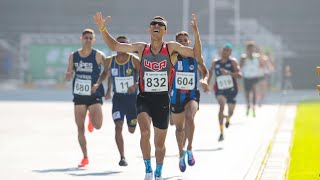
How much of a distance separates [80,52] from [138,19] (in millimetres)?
46475

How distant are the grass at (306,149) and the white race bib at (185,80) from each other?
1734 millimetres

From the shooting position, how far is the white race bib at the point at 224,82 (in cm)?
1817

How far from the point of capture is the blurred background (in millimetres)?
51531

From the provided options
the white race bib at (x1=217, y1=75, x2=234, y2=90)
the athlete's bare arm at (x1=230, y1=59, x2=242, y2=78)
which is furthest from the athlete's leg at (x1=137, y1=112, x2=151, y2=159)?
the white race bib at (x1=217, y1=75, x2=234, y2=90)

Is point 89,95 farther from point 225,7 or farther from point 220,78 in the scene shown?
point 225,7

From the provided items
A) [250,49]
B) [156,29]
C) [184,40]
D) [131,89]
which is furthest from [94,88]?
[250,49]

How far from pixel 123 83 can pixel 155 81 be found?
279 cm

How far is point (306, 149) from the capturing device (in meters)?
15.2

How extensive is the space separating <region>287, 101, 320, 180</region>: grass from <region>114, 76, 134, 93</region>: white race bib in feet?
7.99

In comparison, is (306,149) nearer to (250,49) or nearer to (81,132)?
(81,132)

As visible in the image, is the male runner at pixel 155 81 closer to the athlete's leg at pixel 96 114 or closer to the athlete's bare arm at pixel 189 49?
the athlete's bare arm at pixel 189 49

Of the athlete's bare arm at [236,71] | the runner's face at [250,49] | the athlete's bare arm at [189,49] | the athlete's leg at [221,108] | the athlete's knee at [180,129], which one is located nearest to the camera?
the athlete's bare arm at [189,49]

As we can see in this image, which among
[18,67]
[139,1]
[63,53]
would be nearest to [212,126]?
[63,53]

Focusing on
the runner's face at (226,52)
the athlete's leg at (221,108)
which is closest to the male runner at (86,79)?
the athlete's leg at (221,108)
